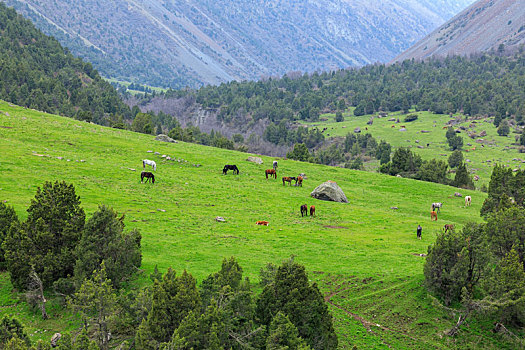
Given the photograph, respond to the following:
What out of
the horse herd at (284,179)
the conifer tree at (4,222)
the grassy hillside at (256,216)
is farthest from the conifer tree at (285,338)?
the horse herd at (284,179)

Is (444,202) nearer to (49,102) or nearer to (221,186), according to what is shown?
(221,186)

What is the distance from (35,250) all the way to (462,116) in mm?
201421

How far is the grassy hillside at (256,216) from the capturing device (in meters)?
28.5

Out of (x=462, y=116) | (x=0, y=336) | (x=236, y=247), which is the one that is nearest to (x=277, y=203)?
(x=236, y=247)

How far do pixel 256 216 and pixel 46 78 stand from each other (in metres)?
122

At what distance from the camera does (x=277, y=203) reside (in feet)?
169

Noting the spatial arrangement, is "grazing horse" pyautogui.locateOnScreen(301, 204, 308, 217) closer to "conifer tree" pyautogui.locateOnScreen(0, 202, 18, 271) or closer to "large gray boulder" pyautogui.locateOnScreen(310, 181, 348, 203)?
"large gray boulder" pyautogui.locateOnScreen(310, 181, 348, 203)

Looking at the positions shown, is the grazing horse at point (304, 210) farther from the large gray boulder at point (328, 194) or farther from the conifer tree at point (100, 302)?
the conifer tree at point (100, 302)

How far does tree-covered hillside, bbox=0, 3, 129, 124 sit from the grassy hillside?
49.3 meters

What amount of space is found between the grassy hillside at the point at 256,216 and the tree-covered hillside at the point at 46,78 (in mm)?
49309

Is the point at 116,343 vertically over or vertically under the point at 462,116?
under

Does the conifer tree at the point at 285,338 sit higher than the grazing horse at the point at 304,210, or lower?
lower

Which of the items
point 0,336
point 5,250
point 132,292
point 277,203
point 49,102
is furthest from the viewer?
point 49,102

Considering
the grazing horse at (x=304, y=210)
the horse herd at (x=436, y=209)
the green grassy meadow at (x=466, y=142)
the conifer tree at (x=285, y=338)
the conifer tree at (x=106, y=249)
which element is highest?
the green grassy meadow at (x=466, y=142)
